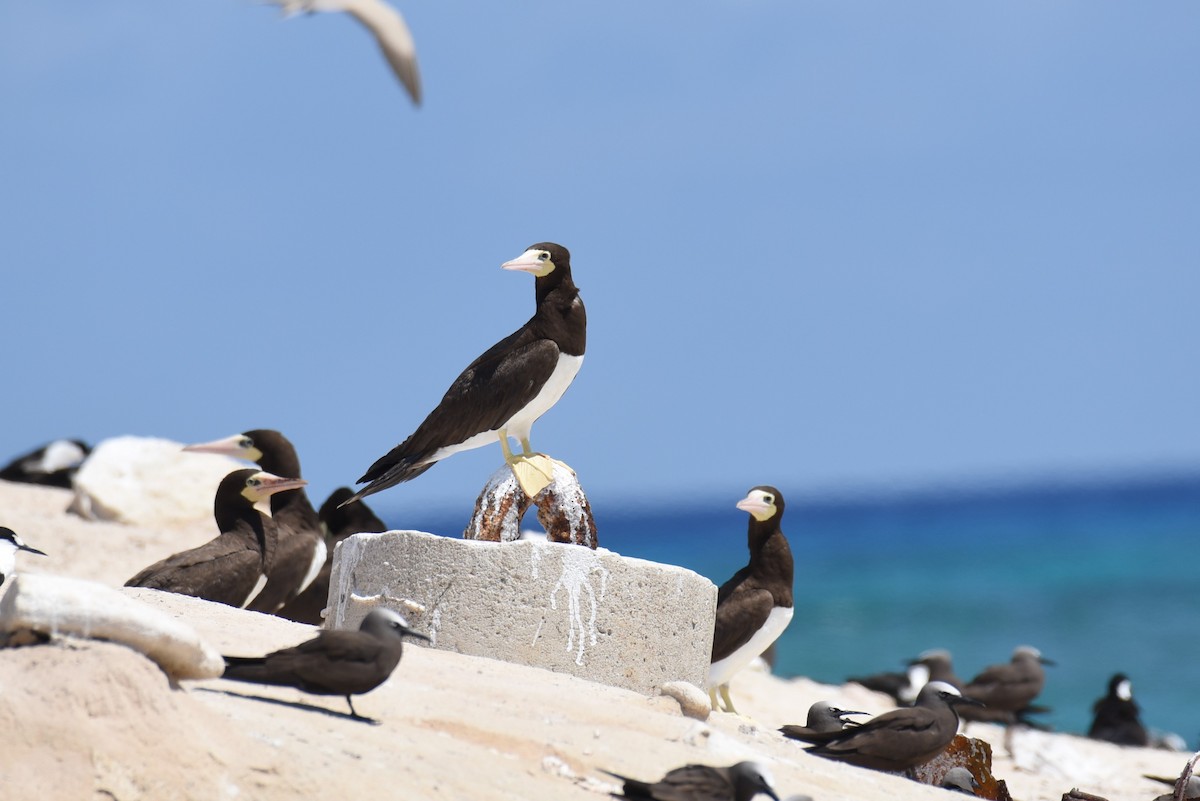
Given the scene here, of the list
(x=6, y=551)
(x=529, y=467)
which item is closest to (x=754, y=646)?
(x=529, y=467)

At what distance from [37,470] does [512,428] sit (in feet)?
64.5

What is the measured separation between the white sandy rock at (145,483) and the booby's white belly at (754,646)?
12.2m

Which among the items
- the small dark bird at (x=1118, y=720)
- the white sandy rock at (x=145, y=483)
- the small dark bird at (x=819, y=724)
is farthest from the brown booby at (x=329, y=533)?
the small dark bird at (x=1118, y=720)

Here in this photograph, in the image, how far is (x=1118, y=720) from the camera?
21.7 m

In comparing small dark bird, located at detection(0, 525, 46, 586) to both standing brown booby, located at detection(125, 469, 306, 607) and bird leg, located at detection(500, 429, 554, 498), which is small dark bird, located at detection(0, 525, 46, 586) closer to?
standing brown booby, located at detection(125, 469, 306, 607)

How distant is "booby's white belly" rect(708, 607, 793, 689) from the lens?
1109cm

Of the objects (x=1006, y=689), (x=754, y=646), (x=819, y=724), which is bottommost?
(x=819, y=724)

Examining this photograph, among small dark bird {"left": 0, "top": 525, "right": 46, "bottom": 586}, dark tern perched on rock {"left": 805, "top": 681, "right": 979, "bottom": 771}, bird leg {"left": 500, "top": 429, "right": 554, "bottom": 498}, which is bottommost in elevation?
small dark bird {"left": 0, "top": 525, "right": 46, "bottom": 586}

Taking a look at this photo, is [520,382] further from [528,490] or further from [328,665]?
[328,665]

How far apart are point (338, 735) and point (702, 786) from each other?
1.54 meters

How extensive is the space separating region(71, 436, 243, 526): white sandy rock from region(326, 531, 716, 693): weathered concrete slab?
13.2 metres

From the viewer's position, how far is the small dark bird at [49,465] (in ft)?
88.7

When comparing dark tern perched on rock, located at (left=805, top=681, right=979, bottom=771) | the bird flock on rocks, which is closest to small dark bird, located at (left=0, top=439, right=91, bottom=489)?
the bird flock on rocks

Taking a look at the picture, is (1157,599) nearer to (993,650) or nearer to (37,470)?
(993,650)
